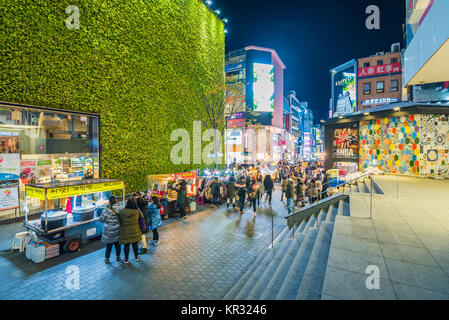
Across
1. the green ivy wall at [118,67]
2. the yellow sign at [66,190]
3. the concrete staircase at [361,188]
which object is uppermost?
the green ivy wall at [118,67]

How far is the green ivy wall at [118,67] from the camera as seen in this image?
9.20 metres

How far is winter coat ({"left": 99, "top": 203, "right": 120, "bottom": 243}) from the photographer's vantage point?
5781mm

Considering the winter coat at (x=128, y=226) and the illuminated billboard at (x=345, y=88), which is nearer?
the winter coat at (x=128, y=226)

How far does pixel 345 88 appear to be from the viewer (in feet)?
142

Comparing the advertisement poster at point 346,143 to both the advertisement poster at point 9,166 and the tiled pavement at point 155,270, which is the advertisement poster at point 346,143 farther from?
the advertisement poster at point 9,166

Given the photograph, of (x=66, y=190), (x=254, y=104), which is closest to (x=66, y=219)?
(x=66, y=190)

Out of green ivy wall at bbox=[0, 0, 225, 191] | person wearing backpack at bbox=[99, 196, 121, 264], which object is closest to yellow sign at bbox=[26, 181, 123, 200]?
person wearing backpack at bbox=[99, 196, 121, 264]

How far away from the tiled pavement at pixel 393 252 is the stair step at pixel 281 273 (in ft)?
3.93

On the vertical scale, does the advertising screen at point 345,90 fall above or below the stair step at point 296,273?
above

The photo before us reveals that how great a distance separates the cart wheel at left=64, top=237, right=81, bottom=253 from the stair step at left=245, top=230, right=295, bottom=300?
5.74m

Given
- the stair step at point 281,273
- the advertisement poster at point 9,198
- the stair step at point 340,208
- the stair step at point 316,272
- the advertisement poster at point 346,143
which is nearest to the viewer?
the stair step at point 316,272

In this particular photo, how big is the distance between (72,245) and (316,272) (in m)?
7.13

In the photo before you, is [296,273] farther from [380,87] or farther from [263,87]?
[263,87]

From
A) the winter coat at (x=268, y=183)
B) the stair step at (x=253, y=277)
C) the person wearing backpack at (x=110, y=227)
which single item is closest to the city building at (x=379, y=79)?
the winter coat at (x=268, y=183)
